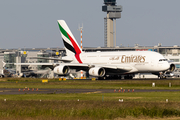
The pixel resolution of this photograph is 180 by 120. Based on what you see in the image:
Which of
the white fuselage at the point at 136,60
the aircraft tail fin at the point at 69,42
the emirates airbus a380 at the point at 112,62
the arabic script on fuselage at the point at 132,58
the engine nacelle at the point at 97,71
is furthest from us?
the aircraft tail fin at the point at 69,42

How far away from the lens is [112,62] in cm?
7644

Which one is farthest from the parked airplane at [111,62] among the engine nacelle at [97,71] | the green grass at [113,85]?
the green grass at [113,85]

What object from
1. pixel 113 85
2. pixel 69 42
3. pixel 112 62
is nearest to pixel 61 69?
pixel 112 62

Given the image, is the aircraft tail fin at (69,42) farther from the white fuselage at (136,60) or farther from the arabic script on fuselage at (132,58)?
the arabic script on fuselage at (132,58)

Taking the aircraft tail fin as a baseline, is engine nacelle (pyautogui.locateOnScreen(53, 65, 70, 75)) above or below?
below

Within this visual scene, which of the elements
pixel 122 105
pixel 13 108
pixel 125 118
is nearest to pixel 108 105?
pixel 122 105

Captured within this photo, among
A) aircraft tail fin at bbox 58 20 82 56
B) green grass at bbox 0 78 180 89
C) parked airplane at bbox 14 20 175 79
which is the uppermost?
aircraft tail fin at bbox 58 20 82 56

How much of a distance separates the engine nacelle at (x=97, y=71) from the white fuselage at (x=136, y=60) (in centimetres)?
329

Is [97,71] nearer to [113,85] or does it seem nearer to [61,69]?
[61,69]

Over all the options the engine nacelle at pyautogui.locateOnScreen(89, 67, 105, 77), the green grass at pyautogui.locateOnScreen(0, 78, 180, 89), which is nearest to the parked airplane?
the engine nacelle at pyautogui.locateOnScreen(89, 67, 105, 77)

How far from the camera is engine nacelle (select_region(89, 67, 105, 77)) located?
236ft

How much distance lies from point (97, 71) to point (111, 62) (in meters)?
6.12

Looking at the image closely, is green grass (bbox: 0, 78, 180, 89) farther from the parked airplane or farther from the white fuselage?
the parked airplane

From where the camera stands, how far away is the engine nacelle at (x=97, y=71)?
71938 millimetres
